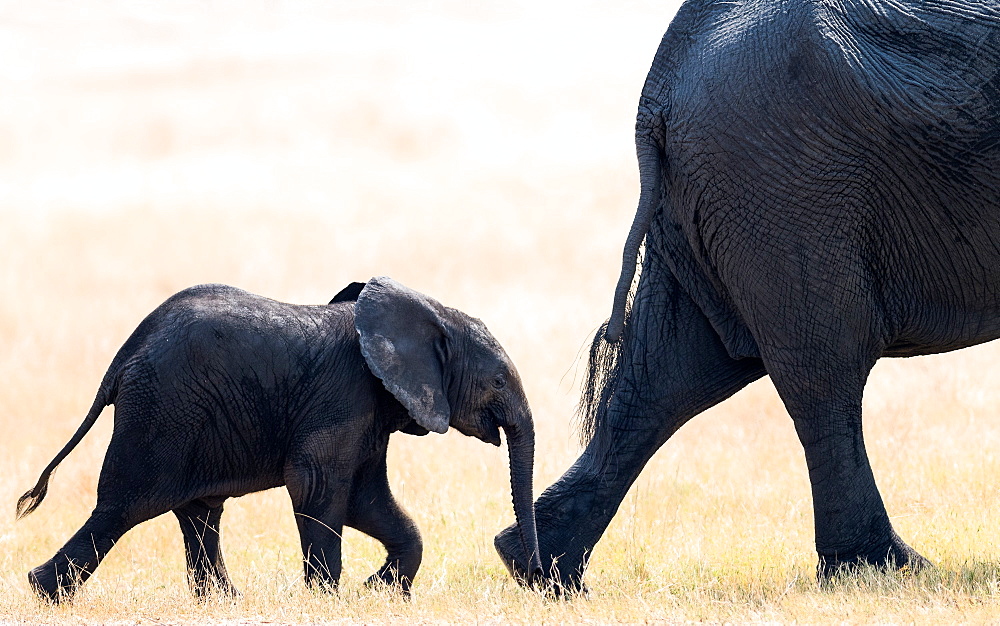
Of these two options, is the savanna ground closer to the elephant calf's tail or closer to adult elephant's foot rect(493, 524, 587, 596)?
adult elephant's foot rect(493, 524, 587, 596)

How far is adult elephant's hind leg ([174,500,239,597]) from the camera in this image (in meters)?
6.70

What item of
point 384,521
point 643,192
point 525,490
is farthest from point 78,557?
point 643,192

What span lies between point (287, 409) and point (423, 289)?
29.8ft

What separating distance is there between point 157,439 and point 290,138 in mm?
21100

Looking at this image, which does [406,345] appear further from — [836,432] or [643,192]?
[836,432]

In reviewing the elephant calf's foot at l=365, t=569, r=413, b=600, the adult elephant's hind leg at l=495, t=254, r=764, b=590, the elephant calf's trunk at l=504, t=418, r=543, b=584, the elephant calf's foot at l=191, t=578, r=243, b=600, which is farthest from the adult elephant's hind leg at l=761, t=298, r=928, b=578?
the elephant calf's foot at l=191, t=578, r=243, b=600

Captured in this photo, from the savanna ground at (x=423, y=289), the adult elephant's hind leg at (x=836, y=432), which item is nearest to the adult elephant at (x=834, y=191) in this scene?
the adult elephant's hind leg at (x=836, y=432)

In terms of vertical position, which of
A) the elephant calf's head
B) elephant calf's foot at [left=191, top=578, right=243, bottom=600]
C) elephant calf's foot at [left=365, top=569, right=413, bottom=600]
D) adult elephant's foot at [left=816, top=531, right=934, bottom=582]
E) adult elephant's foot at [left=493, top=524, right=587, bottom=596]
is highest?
the elephant calf's head

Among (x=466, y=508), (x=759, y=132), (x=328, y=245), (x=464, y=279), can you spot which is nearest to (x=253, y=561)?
(x=466, y=508)

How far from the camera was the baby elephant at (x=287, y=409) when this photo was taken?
20.8 ft

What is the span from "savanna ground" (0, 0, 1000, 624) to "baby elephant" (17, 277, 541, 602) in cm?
34

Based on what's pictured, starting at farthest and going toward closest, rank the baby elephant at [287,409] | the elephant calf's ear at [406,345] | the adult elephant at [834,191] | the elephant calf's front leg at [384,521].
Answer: the elephant calf's front leg at [384,521], the elephant calf's ear at [406,345], the baby elephant at [287,409], the adult elephant at [834,191]

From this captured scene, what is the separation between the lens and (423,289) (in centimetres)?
1555

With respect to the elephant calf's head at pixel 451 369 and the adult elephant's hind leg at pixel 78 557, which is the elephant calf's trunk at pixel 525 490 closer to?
the elephant calf's head at pixel 451 369
